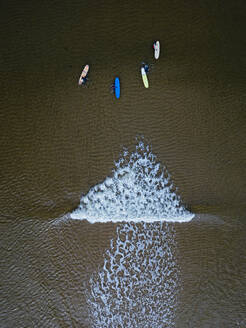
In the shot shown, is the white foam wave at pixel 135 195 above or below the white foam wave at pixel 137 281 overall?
above

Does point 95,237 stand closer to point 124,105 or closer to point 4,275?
point 4,275

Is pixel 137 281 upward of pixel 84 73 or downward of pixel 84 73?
downward

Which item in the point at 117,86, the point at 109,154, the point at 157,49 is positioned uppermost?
the point at 157,49

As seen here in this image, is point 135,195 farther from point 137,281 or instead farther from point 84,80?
point 84,80

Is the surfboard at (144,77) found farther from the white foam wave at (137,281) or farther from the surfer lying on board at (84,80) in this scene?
the white foam wave at (137,281)

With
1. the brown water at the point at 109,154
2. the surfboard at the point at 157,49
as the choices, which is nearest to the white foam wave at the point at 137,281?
the brown water at the point at 109,154

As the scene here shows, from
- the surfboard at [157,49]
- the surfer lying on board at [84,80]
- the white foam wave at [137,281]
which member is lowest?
the white foam wave at [137,281]

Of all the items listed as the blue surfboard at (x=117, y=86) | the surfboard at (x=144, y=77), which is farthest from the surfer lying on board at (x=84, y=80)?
the surfboard at (x=144, y=77)

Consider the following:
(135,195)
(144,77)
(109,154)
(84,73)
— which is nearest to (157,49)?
(144,77)
